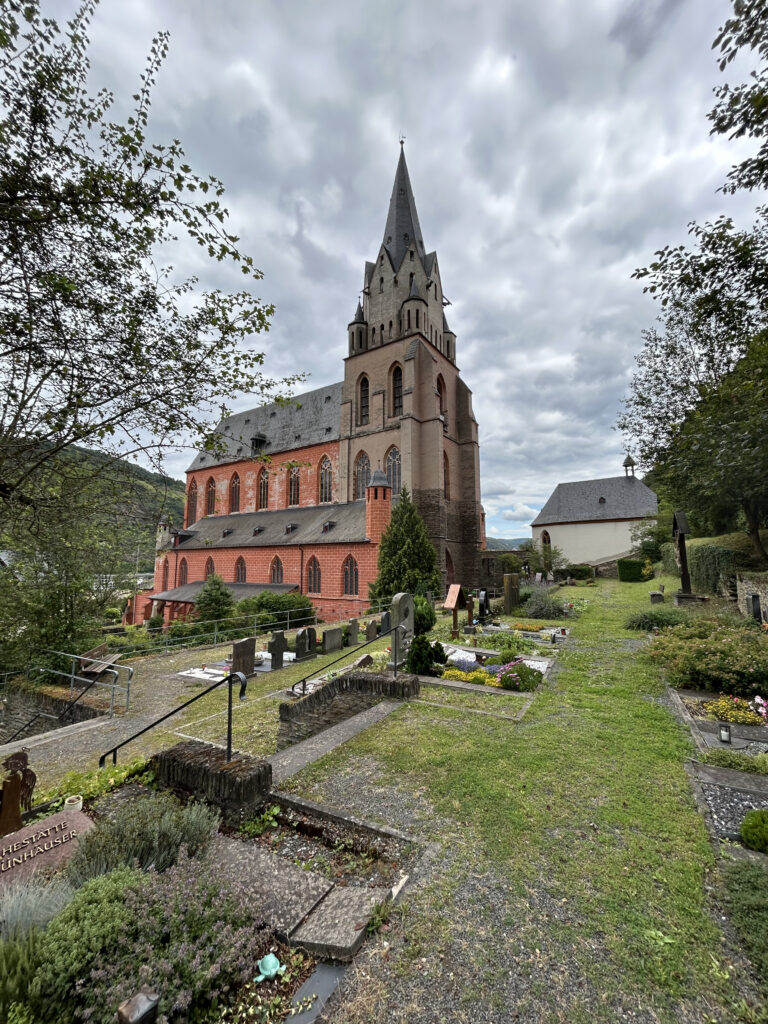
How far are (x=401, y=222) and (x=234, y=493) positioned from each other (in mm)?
24257

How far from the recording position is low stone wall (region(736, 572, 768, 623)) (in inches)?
418

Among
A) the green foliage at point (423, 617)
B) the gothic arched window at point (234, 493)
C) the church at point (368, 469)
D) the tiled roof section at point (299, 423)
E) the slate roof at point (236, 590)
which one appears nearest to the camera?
the green foliage at point (423, 617)

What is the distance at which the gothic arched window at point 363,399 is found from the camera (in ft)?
92.4

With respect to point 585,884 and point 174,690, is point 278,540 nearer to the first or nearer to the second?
point 174,690

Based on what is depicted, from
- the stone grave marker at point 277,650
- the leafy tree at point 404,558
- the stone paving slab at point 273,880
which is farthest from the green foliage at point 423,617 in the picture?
the stone paving slab at point 273,880

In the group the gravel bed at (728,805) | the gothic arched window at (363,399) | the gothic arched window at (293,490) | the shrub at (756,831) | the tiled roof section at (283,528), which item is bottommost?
the gravel bed at (728,805)

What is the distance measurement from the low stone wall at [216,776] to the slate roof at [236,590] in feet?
64.5

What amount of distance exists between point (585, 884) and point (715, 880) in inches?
36.2

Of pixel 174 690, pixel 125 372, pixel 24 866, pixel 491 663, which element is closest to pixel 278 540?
pixel 174 690

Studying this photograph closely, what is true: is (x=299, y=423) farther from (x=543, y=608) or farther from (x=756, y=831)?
(x=756, y=831)

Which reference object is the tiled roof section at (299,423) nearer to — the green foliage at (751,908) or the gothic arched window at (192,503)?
the gothic arched window at (192,503)

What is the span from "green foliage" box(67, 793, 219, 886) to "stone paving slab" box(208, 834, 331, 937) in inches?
8.1

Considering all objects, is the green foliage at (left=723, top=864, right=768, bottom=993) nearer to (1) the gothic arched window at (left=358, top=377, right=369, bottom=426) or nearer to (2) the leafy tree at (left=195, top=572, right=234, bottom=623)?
(2) the leafy tree at (left=195, top=572, right=234, bottom=623)

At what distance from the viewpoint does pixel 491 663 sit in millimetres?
8695
